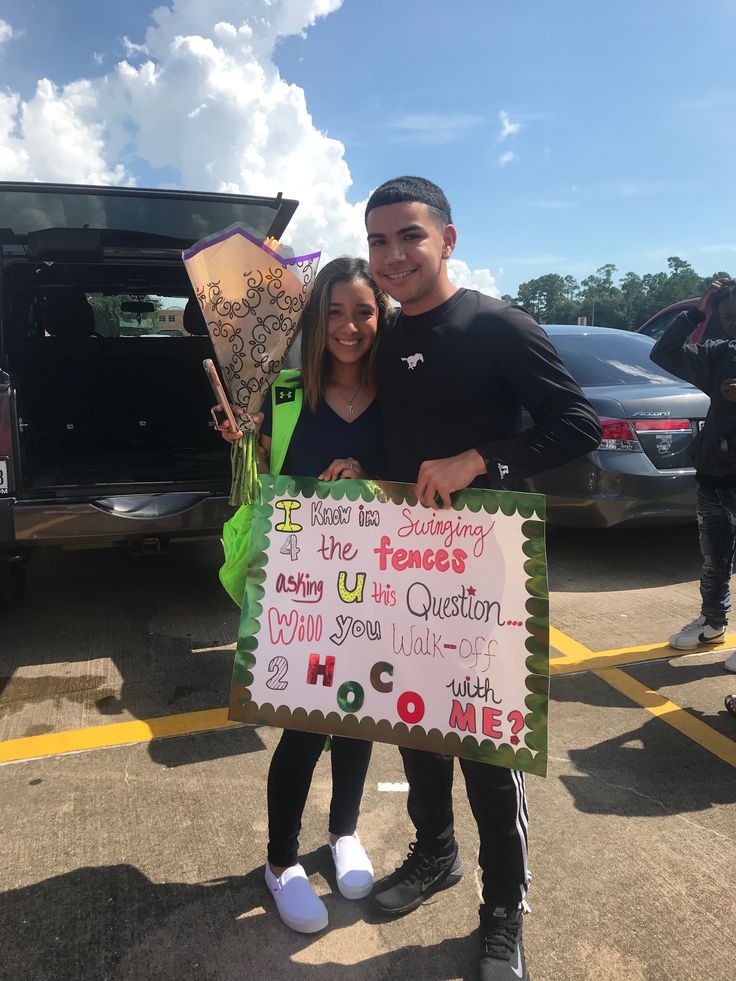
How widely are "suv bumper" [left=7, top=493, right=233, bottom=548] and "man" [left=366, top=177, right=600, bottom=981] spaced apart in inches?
87.6

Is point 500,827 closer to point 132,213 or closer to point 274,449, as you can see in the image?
point 274,449

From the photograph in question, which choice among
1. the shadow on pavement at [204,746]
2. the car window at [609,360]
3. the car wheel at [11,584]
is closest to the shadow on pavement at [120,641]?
the shadow on pavement at [204,746]

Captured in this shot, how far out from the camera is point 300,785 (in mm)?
2076

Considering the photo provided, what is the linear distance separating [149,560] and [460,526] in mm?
4379

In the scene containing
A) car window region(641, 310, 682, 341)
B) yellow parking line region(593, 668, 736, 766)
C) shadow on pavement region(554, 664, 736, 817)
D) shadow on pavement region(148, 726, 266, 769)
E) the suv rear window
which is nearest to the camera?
shadow on pavement region(554, 664, 736, 817)

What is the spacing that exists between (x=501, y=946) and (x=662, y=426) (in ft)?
12.7

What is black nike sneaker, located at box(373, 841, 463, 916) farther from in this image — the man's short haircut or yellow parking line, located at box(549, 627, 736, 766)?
the man's short haircut

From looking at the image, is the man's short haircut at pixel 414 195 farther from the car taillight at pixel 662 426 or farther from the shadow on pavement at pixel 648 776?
the car taillight at pixel 662 426

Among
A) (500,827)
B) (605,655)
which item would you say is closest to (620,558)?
(605,655)

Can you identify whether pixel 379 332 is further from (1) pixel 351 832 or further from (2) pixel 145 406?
(2) pixel 145 406

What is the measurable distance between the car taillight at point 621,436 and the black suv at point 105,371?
2512 mm

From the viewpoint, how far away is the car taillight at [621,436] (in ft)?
16.3

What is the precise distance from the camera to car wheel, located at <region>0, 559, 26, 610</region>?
414 centimetres

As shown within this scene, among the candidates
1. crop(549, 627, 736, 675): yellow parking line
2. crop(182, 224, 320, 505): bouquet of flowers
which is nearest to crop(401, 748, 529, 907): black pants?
crop(182, 224, 320, 505): bouquet of flowers
